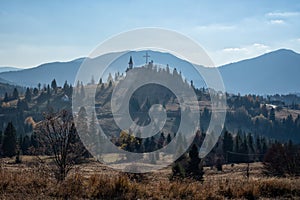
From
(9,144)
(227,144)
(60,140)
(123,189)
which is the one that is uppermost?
(60,140)

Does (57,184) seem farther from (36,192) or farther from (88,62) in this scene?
(88,62)

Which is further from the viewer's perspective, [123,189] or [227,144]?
[227,144]

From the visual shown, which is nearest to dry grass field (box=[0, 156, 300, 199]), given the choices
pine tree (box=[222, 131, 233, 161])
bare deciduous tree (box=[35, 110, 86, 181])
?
bare deciduous tree (box=[35, 110, 86, 181])

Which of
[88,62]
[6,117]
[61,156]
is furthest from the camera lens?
[6,117]

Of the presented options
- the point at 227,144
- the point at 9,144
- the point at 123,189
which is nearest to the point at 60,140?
the point at 123,189

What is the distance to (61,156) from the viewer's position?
995cm

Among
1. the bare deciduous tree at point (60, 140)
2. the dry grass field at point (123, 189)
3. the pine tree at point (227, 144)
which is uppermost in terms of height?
the bare deciduous tree at point (60, 140)

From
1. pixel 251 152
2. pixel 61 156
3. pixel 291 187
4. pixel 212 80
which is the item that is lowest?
pixel 251 152

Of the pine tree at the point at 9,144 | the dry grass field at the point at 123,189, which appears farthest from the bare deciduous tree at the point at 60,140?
the pine tree at the point at 9,144

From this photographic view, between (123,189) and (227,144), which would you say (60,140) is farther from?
(227,144)

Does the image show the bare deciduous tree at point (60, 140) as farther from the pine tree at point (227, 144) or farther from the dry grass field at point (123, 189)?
the pine tree at point (227, 144)

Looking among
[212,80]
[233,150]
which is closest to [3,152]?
[233,150]

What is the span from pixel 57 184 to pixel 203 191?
10.5 feet

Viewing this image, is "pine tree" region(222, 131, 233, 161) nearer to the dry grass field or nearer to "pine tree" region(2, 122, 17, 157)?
"pine tree" region(2, 122, 17, 157)
